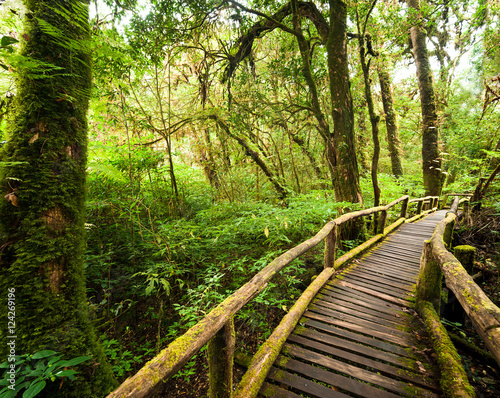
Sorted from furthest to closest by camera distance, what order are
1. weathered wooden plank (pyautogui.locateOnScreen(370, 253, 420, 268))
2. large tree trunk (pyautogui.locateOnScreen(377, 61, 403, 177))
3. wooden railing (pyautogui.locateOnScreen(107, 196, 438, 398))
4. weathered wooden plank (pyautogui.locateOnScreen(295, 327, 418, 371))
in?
large tree trunk (pyautogui.locateOnScreen(377, 61, 403, 177)) → weathered wooden plank (pyautogui.locateOnScreen(370, 253, 420, 268)) → weathered wooden plank (pyautogui.locateOnScreen(295, 327, 418, 371)) → wooden railing (pyautogui.locateOnScreen(107, 196, 438, 398))

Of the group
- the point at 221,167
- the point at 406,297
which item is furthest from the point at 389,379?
the point at 221,167

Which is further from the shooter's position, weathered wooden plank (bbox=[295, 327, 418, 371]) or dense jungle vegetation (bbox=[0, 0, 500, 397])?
weathered wooden plank (bbox=[295, 327, 418, 371])

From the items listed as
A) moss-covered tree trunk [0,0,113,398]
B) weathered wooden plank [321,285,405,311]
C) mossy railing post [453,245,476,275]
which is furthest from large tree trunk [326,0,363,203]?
moss-covered tree trunk [0,0,113,398]

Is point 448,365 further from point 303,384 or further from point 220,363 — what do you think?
point 220,363

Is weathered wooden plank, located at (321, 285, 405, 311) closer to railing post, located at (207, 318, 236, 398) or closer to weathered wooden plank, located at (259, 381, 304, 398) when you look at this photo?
weathered wooden plank, located at (259, 381, 304, 398)

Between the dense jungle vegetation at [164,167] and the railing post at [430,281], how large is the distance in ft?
4.77

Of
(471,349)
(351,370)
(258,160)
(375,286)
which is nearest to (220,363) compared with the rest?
(351,370)

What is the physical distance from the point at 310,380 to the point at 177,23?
7.76 meters

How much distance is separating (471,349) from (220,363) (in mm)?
4646

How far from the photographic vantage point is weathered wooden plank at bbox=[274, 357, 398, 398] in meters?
2.24

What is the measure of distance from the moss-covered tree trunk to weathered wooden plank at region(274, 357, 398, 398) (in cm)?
199

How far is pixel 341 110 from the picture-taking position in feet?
21.3

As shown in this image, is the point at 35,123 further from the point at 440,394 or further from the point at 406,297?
the point at 406,297

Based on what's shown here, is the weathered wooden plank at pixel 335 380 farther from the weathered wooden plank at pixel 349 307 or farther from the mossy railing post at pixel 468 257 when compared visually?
the mossy railing post at pixel 468 257
